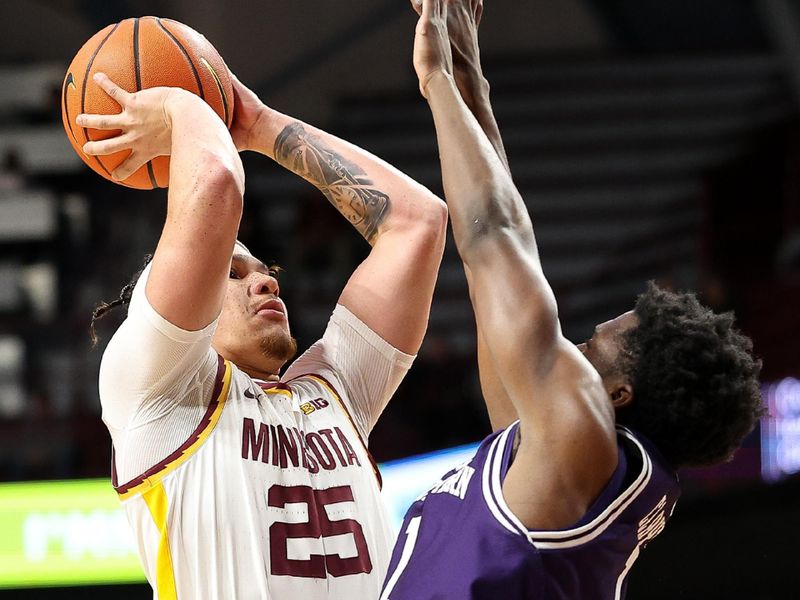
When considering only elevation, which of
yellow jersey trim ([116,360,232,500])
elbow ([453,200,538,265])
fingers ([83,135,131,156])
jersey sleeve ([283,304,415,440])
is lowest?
yellow jersey trim ([116,360,232,500])

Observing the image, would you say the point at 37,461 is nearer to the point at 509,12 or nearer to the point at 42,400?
the point at 42,400

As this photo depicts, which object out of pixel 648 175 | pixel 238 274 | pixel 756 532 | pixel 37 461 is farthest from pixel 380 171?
pixel 648 175

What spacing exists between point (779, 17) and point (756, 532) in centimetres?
491

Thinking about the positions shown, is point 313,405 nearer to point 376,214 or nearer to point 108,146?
point 376,214

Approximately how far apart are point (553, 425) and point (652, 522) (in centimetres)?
33

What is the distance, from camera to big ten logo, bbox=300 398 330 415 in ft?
8.21

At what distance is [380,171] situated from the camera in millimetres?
2812

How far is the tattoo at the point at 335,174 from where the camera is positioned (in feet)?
9.07

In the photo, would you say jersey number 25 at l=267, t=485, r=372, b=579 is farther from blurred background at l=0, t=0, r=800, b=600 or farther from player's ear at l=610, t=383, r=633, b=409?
blurred background at l=0, t=0, r=800, b=600

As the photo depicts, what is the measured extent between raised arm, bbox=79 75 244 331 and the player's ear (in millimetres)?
795

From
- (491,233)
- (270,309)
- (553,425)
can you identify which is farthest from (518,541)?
(270,309)

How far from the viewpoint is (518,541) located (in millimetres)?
1771

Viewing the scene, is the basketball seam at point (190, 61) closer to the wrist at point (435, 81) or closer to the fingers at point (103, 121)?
the fingers at point (103, 121)

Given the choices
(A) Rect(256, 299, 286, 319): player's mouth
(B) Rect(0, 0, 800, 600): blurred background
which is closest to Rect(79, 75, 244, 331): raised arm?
(A) Rect(256, 299, 286, 319): player's mouth
